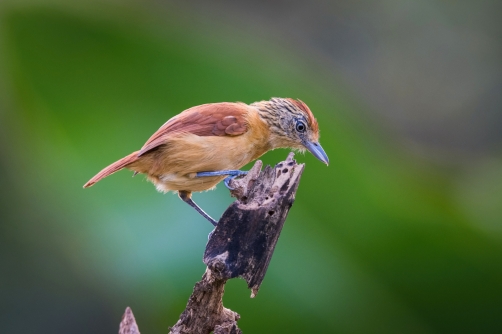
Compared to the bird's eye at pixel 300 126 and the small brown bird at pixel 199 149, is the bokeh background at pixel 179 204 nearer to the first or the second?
the bird's eye at pixel 300 126

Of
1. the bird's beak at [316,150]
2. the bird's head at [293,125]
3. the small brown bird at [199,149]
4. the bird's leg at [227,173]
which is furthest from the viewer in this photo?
the bird's head at [293,125]

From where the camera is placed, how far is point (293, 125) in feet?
17.1

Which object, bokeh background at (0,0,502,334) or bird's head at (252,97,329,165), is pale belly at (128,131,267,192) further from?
bokeh background at (0,0,502,334)

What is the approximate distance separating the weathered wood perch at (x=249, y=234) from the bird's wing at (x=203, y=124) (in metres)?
0.90

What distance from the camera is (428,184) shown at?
19.8 ft

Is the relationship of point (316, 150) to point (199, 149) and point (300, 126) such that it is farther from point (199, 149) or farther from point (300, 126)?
point (199, 149)

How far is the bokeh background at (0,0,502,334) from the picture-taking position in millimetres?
5344

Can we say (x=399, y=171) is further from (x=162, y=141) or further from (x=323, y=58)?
(x=323, y=58)

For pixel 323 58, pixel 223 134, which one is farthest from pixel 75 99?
pixel 323 58

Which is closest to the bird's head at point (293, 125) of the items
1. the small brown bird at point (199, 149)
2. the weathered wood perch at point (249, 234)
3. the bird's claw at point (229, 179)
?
the small brown bird at point (199, 149)

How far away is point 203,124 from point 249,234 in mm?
1220

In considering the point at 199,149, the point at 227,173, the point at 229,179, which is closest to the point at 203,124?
the point at 199,149

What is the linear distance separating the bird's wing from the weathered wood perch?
90 centimetres

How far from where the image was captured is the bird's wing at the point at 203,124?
4.69 m
